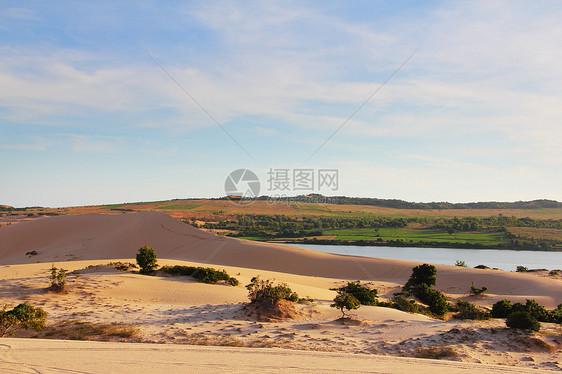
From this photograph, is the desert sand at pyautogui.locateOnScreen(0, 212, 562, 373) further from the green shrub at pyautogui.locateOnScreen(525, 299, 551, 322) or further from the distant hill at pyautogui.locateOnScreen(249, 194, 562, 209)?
the distant hill at pyautogui.locateOnScreen(249, 194, 562, 209)

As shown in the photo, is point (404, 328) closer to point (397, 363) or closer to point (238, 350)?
point (397, 363)

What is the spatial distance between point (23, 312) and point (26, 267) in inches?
487

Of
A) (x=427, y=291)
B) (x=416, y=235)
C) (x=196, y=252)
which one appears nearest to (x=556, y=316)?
(x=427, y=291)

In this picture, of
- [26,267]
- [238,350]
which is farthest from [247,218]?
[238,350]

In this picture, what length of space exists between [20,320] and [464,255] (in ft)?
180

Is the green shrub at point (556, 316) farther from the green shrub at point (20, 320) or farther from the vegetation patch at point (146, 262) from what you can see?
the vegetation patch at point (146, 262)

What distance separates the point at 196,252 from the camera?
33969mm

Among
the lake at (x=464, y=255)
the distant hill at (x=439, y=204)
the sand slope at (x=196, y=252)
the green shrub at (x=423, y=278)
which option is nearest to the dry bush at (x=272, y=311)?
the green shrub at (x=423, y=278)

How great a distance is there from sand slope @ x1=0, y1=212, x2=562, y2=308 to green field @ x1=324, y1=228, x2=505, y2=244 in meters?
30.9

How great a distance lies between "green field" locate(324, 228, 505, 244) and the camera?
64688mm

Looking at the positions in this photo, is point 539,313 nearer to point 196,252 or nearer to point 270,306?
point 270,306

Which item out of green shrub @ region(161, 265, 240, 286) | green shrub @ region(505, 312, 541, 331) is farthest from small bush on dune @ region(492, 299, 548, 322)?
green shrub @ region(161, 265, 240, 286)

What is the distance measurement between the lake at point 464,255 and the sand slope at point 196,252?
14870mm

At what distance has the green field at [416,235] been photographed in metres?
64.7
